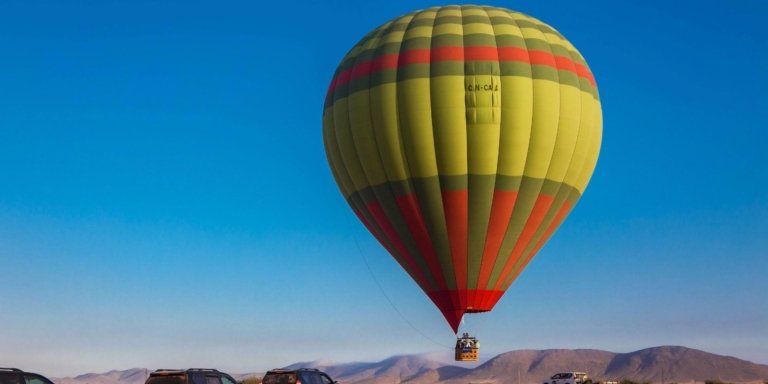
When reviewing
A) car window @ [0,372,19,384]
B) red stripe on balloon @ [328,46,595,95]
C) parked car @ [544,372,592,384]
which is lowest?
car window @ [0,372,19,384]

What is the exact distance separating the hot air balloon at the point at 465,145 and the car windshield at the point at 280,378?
560 inches

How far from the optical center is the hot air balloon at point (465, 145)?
4891cm

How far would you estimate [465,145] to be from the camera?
1924 inches

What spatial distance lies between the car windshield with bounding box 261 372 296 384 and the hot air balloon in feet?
46.7

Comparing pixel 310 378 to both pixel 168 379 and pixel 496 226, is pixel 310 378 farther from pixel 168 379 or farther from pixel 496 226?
pixel 496 226

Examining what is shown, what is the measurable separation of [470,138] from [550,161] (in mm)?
4433

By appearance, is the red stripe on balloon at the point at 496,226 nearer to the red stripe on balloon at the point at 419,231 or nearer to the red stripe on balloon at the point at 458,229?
the red stripe on balloon at the point at 458,229

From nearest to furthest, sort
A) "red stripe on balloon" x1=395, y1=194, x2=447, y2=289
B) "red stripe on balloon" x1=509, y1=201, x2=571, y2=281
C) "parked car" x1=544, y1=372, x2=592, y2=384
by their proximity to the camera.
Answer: "red stripe on balloon" x1=395, y1=194, x2=447, y2=289, "red stripe on balloon" x1=509, y1=201, x2=571, y2=281, "parked car" x1=544, y1=372, x2=592, y2=384

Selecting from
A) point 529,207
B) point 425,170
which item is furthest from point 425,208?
point 529,207

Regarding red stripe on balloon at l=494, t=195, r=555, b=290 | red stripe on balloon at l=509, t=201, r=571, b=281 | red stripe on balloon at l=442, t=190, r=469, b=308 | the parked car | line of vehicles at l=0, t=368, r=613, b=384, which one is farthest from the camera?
the parked car

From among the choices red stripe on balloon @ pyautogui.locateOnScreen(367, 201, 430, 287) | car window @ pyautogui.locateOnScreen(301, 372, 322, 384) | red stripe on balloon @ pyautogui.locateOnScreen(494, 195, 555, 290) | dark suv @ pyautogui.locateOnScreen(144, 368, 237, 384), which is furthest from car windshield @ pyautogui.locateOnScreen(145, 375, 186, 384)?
red stripe on balloon @ pyautogui.locateOnScreen(494, 195, 555, 290)

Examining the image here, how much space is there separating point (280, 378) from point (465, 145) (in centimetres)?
1651

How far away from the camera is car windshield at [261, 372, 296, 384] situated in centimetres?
3775

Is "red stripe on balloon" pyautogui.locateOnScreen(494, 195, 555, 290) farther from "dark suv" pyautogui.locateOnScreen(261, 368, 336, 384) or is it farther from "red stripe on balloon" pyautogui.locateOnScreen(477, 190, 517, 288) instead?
"dark suv" pyautogui.locateOnScreen(261, 368, 336, 384)
